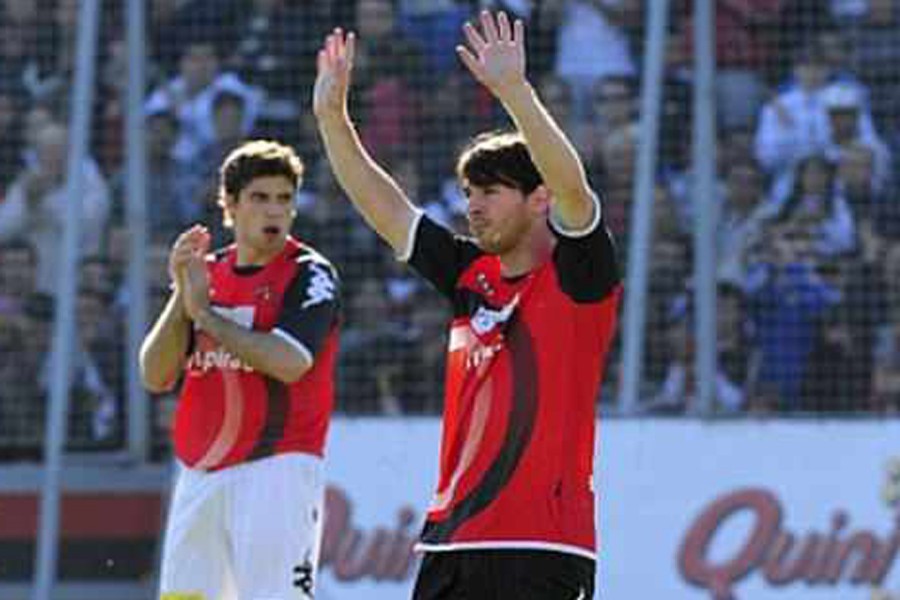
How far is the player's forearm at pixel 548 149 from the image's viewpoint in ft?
19.5

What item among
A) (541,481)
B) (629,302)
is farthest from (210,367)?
(629,302)

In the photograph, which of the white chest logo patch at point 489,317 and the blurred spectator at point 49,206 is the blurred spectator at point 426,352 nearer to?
the blurred spectator at point 49,206

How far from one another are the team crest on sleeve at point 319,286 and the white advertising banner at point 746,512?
3536mm

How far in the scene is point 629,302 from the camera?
11.9 meters

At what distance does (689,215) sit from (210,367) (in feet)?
13.8

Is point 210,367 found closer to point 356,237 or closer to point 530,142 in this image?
point 530,142

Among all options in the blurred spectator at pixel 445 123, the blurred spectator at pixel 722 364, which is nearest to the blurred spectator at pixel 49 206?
the blurred spectator at pixel 445 123

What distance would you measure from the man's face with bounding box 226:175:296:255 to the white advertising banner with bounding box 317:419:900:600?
361 centimetres

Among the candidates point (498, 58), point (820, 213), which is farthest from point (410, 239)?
point (820, 213)

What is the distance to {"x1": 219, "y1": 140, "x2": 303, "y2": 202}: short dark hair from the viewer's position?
8.38m

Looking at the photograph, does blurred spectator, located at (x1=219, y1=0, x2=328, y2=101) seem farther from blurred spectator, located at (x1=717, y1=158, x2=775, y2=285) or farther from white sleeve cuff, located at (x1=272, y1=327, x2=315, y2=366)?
white sleeve cuff, located at (x1=272, y1=327, x2=315, y2=366)

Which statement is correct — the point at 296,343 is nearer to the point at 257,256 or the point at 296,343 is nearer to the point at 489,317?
the point at 257,256

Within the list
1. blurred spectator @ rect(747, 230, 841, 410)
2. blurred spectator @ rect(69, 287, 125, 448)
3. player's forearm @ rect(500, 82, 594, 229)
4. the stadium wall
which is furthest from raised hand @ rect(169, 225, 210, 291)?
blurred spectator @ rect(69, 287, 125, 448)

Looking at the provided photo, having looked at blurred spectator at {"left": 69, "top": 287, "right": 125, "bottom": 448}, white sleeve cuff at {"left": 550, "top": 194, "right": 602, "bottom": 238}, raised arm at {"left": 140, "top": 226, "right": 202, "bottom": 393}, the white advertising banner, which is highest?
white sleeve cuff at {"left": 550, "top": 194, "right": 602, "bottom": 238}
